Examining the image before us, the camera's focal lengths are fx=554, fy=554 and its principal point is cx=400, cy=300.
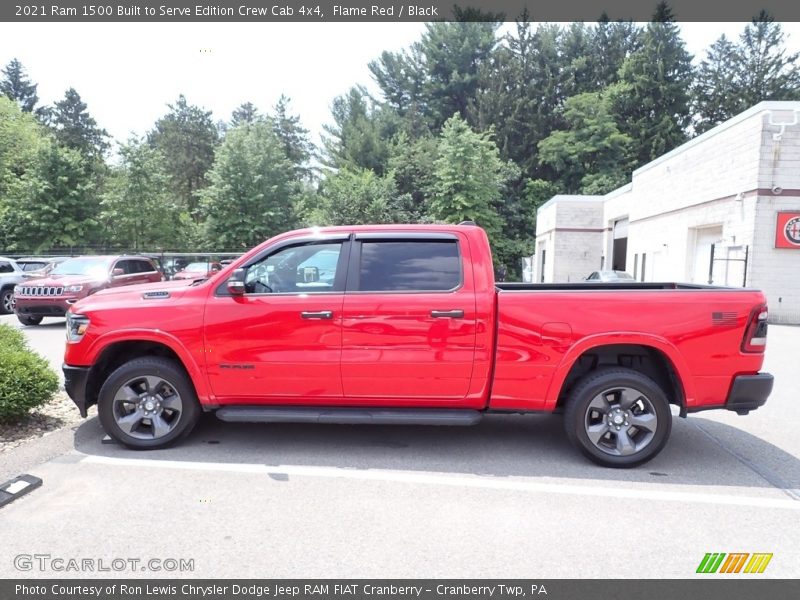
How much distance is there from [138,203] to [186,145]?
65.3 feet

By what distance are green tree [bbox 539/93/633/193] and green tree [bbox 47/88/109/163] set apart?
43.8 metres

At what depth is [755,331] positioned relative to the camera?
4.47 metres

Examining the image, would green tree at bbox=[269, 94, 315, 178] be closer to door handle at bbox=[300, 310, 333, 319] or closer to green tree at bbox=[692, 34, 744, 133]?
green tree at bbox=[692, 34, 744, 133]

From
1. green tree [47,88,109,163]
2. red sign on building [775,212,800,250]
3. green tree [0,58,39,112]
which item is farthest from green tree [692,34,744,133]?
green tree [0,58,39,112]

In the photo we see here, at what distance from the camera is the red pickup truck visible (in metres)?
4.47

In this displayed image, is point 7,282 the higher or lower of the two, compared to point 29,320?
higher

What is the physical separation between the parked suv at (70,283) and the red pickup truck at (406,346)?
879cm

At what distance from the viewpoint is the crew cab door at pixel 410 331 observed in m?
4.52

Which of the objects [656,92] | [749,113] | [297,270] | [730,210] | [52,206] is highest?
[656,92]

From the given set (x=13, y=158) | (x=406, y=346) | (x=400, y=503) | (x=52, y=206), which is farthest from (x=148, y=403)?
(x=13, y=158)

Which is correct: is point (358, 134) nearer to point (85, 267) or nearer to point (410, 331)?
point (85, 267)
